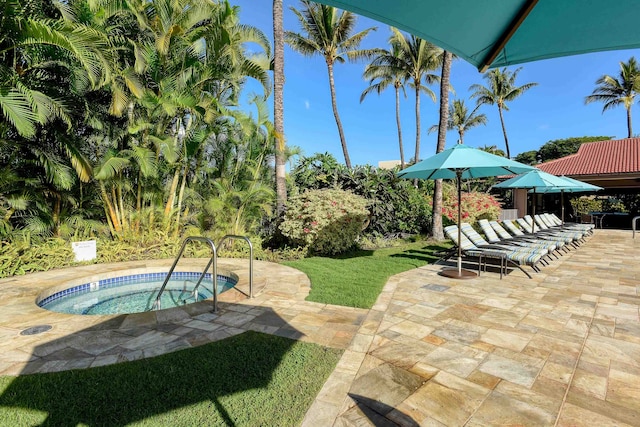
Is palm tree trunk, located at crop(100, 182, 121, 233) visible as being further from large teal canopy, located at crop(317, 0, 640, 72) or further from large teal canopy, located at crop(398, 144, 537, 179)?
large teal canopy, located at crop(317, 0, 640, 72)

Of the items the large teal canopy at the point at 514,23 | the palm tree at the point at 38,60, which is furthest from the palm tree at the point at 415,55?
the large teal canopy at the point at 514,23

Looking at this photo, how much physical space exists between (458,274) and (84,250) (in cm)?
828

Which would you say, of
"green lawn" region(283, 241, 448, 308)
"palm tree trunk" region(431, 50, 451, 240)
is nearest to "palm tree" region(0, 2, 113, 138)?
"green lawn" region(283, 241, 448, 308)

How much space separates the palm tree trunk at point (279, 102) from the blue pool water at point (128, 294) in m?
3.62

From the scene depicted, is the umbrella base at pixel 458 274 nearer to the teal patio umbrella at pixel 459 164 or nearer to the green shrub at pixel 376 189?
the teal patio umbrella at pixel 459 164

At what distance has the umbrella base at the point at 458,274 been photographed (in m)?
6.52

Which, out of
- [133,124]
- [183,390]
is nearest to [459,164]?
[183,390]

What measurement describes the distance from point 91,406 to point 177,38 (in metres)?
8.54

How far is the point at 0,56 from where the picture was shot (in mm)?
6230

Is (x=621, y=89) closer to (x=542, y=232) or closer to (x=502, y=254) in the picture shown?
(x=542, y=232)

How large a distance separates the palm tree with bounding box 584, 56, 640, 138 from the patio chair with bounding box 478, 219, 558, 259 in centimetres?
2841

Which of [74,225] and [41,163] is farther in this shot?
[74,225]

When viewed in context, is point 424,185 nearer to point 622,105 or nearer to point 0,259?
point 0,259

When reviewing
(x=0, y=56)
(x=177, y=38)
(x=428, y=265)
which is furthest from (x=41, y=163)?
(x=428, y=265)
